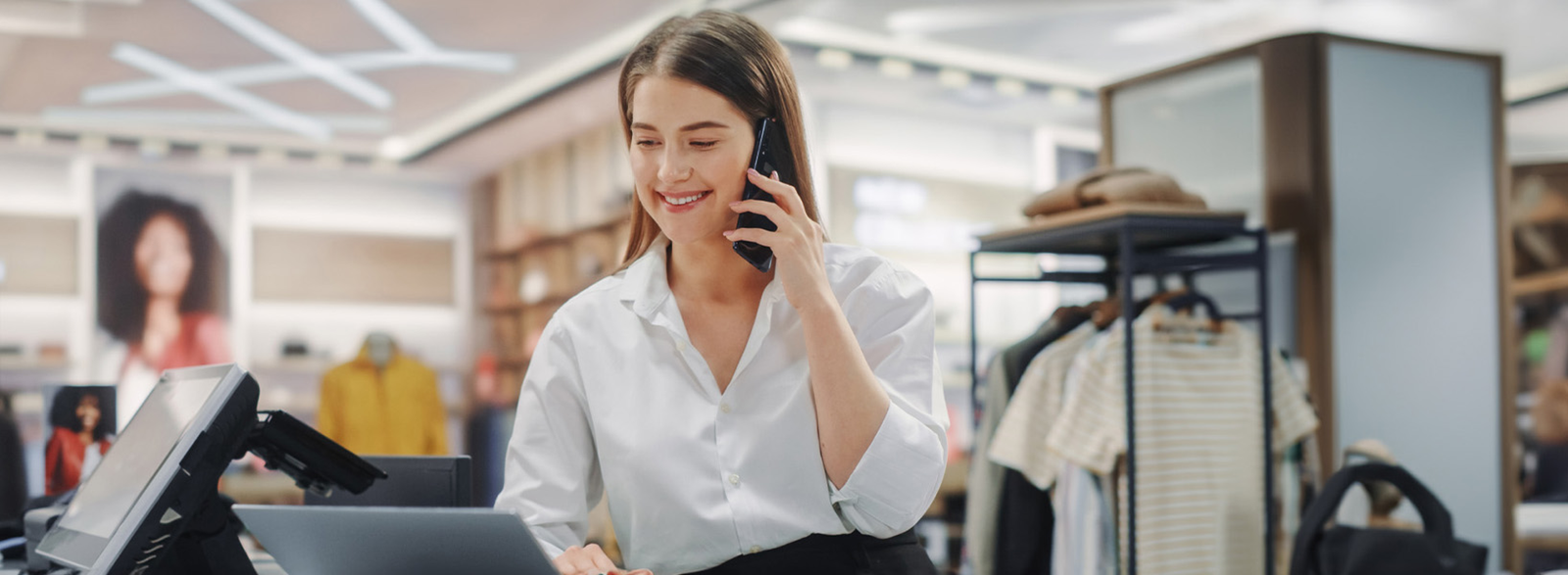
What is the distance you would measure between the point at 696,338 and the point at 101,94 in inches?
252

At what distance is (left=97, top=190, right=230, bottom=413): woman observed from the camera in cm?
719

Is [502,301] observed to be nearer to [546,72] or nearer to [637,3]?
[546,72]

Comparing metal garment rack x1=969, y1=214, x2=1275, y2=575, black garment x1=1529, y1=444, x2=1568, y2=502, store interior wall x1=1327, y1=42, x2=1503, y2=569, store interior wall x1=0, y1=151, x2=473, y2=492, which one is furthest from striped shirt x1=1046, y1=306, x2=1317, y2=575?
store interior wall x1=0, y1=151, x2=473, y2=492

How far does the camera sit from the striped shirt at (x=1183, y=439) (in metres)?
2.70

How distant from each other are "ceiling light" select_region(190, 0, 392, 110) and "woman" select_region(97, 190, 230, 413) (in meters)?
1.97

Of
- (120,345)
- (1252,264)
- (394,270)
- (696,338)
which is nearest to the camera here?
(696,338)

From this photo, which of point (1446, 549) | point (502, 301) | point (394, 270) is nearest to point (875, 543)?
point (1446, 549)

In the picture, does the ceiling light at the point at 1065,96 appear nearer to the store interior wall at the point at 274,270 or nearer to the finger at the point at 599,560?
the store interior wall at the point at 274,270

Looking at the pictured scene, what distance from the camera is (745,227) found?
47.1 inches

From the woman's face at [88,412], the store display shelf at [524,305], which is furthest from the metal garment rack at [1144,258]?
the store display shelf at [524,305]

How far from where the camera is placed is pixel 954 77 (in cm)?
580

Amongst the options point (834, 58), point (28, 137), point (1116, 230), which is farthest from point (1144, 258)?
point (28, 137)

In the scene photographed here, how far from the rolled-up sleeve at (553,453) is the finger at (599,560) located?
11 centimetres

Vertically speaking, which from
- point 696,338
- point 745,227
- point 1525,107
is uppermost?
point 1525,107
